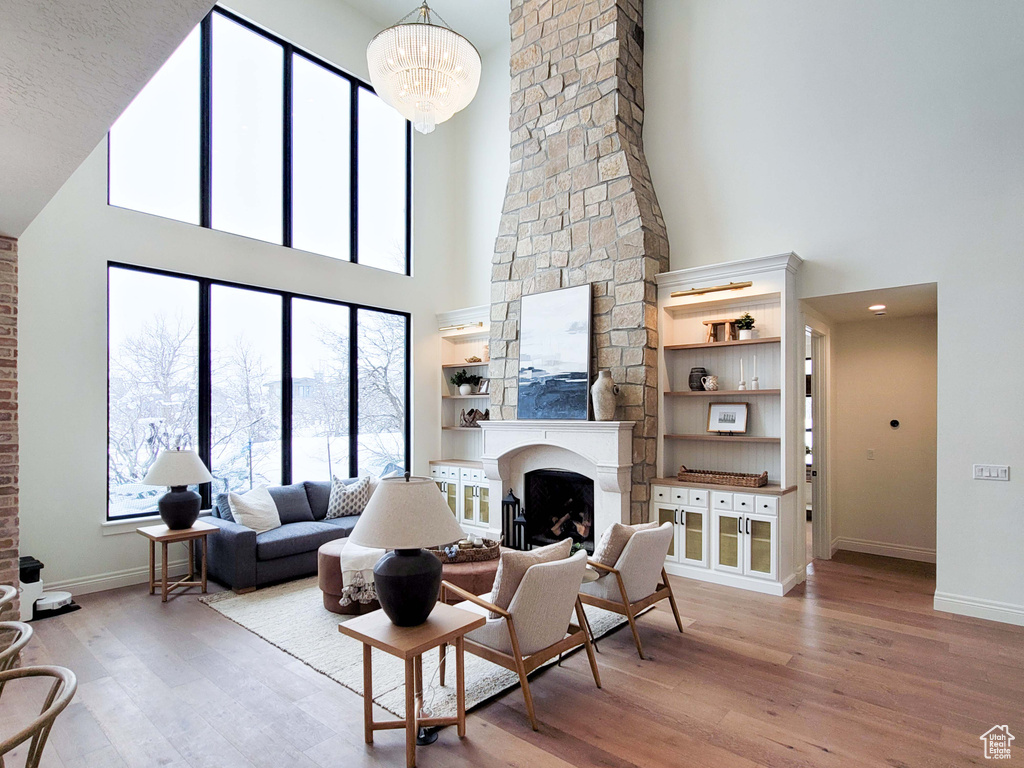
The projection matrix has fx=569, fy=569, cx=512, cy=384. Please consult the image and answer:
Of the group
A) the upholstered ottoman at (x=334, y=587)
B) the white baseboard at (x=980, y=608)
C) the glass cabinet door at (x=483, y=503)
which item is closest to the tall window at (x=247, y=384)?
the glass cabinet door at (x=483, y=503)

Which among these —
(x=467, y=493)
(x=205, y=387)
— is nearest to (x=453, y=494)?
(x=467, y=493)

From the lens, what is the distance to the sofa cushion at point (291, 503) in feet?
18.9

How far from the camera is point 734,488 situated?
5.09 m

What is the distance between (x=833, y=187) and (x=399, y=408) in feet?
18.0

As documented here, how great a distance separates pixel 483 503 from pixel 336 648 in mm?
3413

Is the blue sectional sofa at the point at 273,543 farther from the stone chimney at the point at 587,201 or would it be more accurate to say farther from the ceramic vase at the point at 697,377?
the ceramic vase at the point at 697,377

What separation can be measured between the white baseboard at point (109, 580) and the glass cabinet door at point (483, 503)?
3.19 m

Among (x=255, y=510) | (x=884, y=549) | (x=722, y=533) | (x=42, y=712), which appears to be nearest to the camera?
(x=42, y=712)

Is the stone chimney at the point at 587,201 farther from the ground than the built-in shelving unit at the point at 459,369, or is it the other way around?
the stone chimney at the point at 587,201

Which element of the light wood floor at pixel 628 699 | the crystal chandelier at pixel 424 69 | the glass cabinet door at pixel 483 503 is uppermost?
the crystal chandelier at pixel 424 69

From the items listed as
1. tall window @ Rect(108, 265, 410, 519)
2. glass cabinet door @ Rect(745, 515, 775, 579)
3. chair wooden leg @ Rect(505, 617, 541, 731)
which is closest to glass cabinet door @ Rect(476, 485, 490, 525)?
tall window @ Rect(108, 265, 410, 519)

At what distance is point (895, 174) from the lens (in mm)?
4828

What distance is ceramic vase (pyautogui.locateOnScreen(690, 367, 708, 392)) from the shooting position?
573 centimetres

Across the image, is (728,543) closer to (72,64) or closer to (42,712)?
(42,712)
